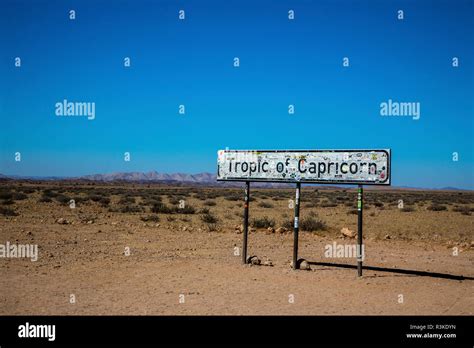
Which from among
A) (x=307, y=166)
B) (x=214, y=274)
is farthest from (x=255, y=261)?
(x=307, y=166)

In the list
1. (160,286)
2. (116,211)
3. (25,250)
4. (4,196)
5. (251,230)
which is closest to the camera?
(160,286)

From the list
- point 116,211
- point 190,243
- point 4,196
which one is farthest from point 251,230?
point 4,196

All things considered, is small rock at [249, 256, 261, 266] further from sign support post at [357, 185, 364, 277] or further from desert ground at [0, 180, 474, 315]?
sign support post at [357, 185, 364, 277]

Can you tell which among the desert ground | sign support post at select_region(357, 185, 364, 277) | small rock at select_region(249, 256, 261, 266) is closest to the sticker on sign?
sign support post at select_region(357, 185, 364, 277)

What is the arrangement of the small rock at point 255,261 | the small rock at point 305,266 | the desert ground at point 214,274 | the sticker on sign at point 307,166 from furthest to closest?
the small rock at point 255,261, the small rock at point 305,266, the sticker on sign at point 307,166, the desert ground at point 214,274

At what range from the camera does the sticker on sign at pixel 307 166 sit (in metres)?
10.4

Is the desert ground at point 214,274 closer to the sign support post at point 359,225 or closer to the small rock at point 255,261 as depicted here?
the small rock at point 255,261

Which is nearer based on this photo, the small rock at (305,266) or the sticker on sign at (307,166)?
the sticker on sign at (307,166)

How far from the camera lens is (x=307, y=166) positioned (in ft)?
37.2

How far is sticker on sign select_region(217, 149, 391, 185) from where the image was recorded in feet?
34.0

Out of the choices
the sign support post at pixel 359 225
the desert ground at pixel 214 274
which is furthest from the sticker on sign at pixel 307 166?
the desert ground at pixel 214 274
